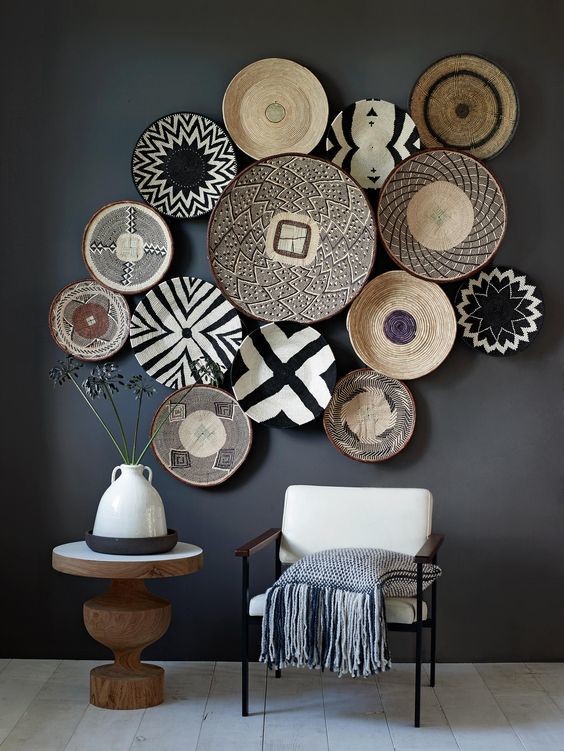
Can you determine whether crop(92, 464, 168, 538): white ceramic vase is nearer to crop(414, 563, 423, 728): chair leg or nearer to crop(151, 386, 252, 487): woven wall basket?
crop(151, 386, 252, 487): woven wall basket

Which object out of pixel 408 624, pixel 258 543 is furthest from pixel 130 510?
pixel 408 624

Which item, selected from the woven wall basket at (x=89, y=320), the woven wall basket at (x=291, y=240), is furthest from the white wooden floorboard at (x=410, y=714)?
the woven wall basket at (x=89, y=320)

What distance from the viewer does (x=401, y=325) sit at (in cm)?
361

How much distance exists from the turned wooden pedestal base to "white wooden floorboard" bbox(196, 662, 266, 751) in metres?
0.22

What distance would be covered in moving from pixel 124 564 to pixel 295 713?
77 centimetres

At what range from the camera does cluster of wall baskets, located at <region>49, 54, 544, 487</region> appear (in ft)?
11.8

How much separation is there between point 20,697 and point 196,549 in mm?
797

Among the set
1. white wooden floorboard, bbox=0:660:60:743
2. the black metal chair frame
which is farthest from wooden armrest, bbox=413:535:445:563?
white wooden floorboard, bbox=0:660:60:743

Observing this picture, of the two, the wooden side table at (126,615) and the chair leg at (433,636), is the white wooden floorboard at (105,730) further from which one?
the chair leg at (433,636)

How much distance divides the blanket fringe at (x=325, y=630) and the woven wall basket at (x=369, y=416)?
0.79 m

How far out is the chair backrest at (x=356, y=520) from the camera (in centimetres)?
330

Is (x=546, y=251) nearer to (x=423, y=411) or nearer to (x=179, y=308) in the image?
(x=423, y=411)

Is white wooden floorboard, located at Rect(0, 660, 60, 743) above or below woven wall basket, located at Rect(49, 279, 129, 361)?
below

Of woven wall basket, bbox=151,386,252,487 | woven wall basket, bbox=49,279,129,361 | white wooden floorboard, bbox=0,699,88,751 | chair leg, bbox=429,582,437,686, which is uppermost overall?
woven wall basket, bbox=49,279,129,361
